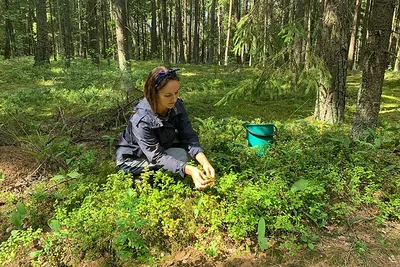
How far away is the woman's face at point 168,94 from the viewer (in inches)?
118

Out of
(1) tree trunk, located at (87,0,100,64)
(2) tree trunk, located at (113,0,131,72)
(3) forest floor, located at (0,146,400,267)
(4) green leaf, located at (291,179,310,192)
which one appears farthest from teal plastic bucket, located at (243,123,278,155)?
(1) tree trunk, located at (87,0,100,64)

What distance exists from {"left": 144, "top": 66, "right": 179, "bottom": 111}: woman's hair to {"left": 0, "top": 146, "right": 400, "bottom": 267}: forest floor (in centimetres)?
160

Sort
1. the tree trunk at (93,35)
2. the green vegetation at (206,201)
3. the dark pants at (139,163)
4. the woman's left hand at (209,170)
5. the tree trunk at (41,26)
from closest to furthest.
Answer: the green vegetation at (206,201) < the woman's left hand at (209,170) < the dark pants at (139,163) < the tree trunk at (41,26) < the tree trunk at (93,35)

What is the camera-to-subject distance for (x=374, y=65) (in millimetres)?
4336

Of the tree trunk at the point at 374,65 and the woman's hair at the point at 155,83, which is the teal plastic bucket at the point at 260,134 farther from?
the woman's hair at the point at 155,83

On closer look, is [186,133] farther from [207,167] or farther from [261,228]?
[261,228]

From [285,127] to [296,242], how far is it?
3068 mm

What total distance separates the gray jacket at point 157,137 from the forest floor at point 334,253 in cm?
85

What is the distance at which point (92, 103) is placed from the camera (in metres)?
7.25

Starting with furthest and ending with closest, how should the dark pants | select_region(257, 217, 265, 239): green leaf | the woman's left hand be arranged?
the dark pants < the woman's left hand < select_region(257, 217, 265, 239): green leaf

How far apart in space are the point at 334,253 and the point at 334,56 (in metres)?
4.16

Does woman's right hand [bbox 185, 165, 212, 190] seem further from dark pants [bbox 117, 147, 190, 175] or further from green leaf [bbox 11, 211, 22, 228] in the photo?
green leaf [bbox 11, 211, 22, 228]

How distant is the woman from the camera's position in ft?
9.84

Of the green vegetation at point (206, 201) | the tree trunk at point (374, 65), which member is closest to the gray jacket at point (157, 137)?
the green vegetation at point (206, 201)
